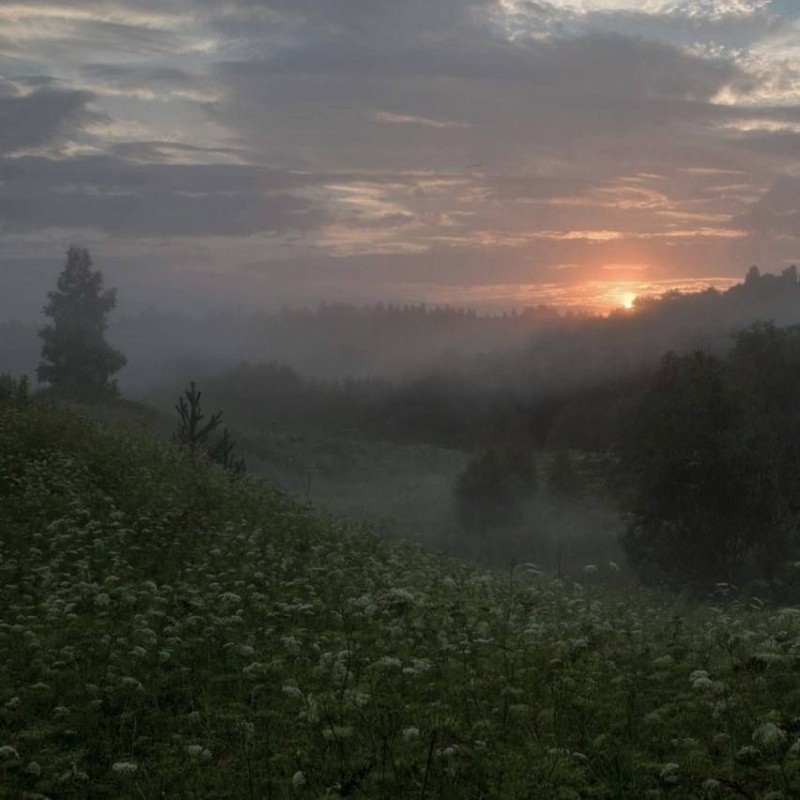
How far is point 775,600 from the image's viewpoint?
27.5 m

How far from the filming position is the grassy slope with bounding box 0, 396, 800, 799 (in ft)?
24.1

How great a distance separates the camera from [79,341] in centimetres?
7619

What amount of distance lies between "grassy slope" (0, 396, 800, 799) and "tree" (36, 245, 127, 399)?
2450 inches

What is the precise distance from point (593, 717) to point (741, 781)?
187 cm

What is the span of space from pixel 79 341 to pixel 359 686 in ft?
238

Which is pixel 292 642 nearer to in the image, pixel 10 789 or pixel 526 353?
pixel 10 789

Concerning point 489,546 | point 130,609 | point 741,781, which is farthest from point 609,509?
point 741,781

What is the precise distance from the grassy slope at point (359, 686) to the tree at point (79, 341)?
6224 centimetres

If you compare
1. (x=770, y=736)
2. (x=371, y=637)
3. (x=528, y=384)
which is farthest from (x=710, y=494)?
(x=528, y=384)

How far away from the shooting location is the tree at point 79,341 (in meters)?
75.1

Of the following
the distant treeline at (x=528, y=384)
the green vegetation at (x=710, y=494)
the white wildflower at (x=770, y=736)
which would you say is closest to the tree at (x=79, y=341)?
the distant treeline at (x=528, y=384)

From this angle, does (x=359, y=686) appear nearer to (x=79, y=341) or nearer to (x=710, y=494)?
(x=710, y=494)

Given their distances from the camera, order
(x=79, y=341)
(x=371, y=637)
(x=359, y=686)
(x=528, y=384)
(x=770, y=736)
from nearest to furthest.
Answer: (x=770, y=736), (x=359, y=686), (x=371, y=637), (x=79, y=341), (x=528, y=384)

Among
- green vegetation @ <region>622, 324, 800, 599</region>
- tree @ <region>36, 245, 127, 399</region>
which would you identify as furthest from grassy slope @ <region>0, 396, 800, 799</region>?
tree @ <region>36, 245, 127, 399</region>
